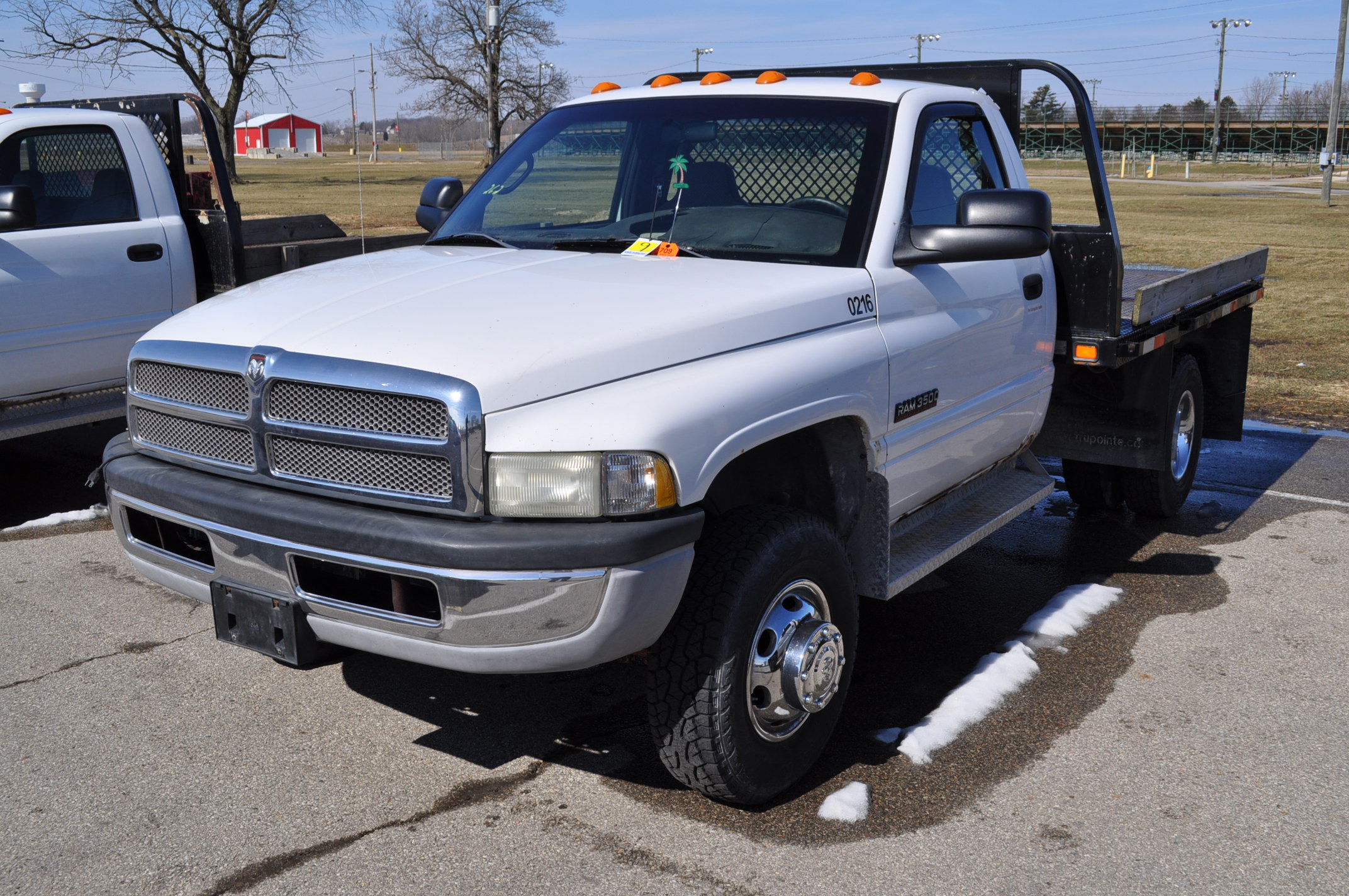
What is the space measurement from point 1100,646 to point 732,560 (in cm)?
222

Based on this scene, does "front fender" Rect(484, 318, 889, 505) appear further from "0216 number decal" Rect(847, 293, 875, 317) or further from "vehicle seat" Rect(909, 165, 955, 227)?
"vehicle seat" Rect(909, 165, 955, 227)

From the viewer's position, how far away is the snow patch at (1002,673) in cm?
392

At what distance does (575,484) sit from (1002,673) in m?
2.21

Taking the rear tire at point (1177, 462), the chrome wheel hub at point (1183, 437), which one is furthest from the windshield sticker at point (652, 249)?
the chrome wheel hub at point (1183, 437)

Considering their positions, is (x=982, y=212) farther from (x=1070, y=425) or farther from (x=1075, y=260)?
(x=1070, y=425)

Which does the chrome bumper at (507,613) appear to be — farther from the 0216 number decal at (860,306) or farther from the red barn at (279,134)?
the red barn at (279,134)

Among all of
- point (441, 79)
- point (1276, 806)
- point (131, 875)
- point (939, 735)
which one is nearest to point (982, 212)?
point (939, 735)

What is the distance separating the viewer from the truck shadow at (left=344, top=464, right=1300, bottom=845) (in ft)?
11.7

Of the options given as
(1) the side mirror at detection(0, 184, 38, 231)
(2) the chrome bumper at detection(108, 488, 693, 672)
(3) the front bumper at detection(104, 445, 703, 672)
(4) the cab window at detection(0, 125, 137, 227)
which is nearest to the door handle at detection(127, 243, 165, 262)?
(4) the cab window at detection(0, 125, 137, 227)

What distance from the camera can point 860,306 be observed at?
371 centimetres

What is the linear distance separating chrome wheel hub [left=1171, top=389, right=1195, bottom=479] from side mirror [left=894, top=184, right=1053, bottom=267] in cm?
281

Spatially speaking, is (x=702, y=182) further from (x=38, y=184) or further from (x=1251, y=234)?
(x=1251, y=234)

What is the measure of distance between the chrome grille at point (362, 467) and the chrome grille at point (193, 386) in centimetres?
19

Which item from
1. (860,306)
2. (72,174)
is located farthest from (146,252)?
(860,306)
